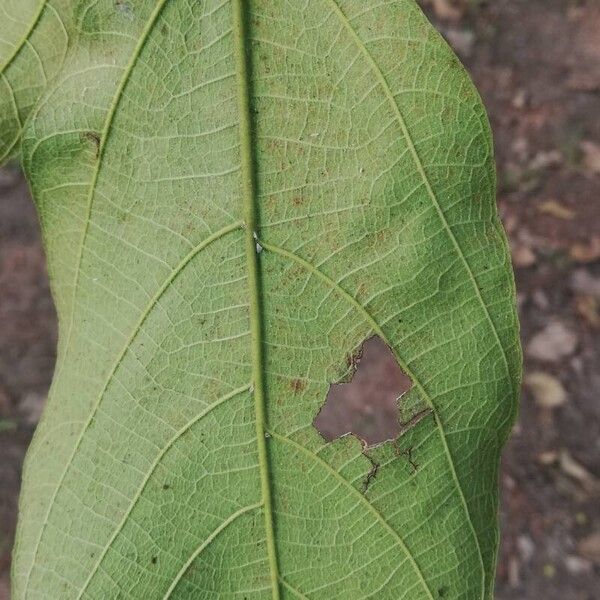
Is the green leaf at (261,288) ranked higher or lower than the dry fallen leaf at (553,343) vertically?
higher

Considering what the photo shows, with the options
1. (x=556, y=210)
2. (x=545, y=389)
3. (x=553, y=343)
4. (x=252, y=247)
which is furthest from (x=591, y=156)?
(x=252, y=247)

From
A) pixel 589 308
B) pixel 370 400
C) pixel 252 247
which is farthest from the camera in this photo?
pixel 589 308

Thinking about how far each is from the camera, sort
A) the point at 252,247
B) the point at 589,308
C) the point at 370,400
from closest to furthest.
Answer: the point at 252,247
the point at 370,400
the point at 589,308

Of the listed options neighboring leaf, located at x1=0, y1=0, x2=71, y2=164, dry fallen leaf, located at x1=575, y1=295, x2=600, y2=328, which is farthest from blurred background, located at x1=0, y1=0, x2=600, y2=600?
neighboring leaf, located at x1=0, y1=0, x2=71, y2=164

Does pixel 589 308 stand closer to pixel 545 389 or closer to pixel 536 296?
pixel 536 296

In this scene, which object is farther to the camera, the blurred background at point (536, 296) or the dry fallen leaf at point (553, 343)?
the dry fallen leaf at point (553, 343)

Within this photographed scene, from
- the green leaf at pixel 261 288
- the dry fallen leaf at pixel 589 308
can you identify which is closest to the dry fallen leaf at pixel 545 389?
the dry fallen leaf at pixel 589 308

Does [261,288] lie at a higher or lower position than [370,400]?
higher

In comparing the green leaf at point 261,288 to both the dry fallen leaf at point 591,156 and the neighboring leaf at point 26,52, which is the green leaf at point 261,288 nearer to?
the neighboring leaf at point 26,52
